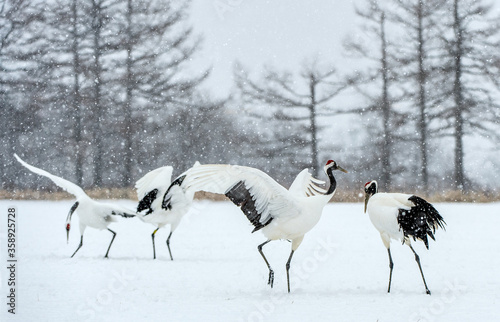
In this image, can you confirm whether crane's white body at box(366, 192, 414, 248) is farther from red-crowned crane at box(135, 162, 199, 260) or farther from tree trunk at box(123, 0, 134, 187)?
tree trunk at box(123, 0, 134, 187)

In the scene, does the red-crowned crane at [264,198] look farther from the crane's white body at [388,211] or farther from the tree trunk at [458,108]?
the tree trunk at [458,108]

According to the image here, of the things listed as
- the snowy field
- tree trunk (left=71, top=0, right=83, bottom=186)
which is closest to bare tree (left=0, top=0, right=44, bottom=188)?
tree trunk (left=71, top=0, right=83, bottom=186)

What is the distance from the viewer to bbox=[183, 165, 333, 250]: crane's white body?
4977 mm

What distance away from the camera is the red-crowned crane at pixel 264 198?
16.3ft

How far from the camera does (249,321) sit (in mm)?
4055

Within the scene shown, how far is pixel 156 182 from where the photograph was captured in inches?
310

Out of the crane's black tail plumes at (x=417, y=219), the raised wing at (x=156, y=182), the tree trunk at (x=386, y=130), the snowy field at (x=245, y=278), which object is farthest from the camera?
the tree trunk at (x=386, y=130)

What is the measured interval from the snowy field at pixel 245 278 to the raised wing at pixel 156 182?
35.3 inches

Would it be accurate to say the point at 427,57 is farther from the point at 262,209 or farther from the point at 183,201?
the point at 262,209

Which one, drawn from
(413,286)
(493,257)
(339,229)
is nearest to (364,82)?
(339,229)

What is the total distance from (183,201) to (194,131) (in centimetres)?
1284

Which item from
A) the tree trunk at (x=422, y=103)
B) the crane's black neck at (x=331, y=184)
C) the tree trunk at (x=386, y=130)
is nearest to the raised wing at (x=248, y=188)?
the crane's black neck at (x=331, y=184)

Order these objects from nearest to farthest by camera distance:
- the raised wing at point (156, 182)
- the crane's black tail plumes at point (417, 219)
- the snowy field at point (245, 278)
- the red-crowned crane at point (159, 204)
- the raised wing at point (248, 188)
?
1. the snowy field at point (245, 278)
2. the raised wing at point (248, 188)
3. the crane's black tail plumes at point (417, 219)
4. the red-crowned crane at point (159, 204)
5. the raised wing at point (156, 182)

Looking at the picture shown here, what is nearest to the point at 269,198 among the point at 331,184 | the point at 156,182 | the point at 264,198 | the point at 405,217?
the point at 264,198
